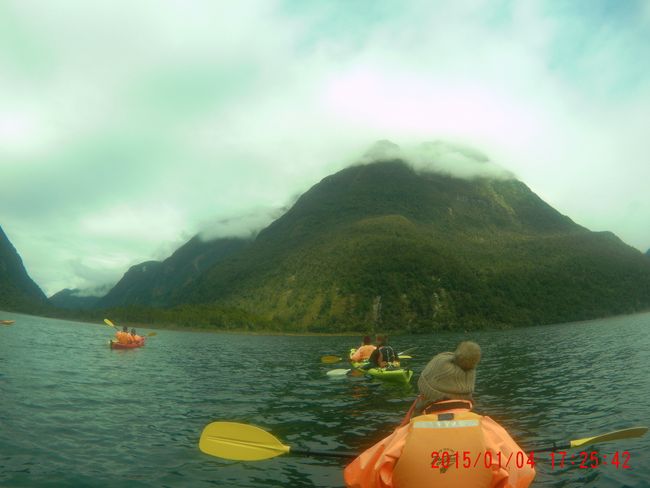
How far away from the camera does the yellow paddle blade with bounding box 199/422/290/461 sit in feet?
33.1

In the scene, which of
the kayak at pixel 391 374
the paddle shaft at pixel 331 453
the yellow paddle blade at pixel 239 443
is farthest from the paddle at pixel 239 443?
the kayak at pixel 391 374

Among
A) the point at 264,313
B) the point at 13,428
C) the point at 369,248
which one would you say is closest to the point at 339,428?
the point at 13,428

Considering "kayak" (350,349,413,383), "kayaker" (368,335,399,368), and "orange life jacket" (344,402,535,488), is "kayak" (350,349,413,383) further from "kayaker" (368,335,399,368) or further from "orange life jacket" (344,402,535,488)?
"orange life jacket" (344,402,535,488)

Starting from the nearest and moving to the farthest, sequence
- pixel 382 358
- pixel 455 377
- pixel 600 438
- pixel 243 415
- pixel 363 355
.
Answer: pixel 455 377
pixel 600 438
pixel 243 415
pixel 382 358
pixel 363 355

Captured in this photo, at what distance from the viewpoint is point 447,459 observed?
5.81 m

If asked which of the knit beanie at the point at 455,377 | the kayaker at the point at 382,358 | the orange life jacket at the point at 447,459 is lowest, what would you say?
the kayaker at the point at 382,358

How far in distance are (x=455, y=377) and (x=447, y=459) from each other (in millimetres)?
1171

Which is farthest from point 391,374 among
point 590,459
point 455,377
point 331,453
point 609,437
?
point 455,377

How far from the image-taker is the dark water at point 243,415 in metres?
11.4

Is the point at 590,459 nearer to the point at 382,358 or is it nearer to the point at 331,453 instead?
the point at 331,453

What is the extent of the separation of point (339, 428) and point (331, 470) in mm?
4330

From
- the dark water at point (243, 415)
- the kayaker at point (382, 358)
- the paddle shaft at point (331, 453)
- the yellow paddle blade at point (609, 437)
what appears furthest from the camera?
the kayaker at point (382, 358)

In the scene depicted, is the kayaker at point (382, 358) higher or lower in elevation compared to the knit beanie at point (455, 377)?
lower

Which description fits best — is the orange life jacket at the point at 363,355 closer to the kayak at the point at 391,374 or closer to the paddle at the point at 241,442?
the kayak at the point at 391,374
